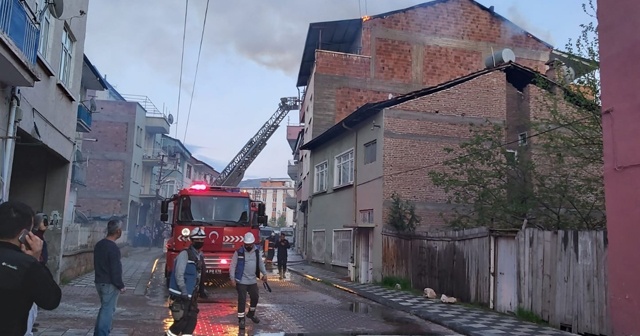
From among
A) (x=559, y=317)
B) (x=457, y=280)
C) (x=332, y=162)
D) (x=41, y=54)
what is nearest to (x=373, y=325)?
(x=559, y=317)

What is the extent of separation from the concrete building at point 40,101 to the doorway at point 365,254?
35.3ft

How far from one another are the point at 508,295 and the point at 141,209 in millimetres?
42593

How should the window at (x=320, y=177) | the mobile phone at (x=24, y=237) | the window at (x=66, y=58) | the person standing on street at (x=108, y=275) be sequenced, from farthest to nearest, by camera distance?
the window at (x=320, y=177), the window at (x=66, y=58), the person standing on street at (x=108, y=275), the mobile phone at (x=24, y=237)

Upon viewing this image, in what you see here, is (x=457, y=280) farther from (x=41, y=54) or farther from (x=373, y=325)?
(x=41, y=54)

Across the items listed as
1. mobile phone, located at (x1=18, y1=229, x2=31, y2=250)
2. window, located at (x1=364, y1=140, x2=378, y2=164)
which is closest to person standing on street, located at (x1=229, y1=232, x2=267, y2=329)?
mobile phone, located at (x1=18, y1=229, x2=31, y2=250)

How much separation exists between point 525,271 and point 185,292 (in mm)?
7665

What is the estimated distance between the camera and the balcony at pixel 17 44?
25.5 feet

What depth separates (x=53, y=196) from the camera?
14.7 m

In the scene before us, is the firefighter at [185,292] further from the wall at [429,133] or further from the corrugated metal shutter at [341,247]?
the corrugated metal shutter at [341,247]

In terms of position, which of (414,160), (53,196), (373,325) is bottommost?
(373,325)

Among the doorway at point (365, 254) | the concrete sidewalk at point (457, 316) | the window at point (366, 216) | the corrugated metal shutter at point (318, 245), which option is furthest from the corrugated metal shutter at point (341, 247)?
the concrete sidewalk at point (457, 316)

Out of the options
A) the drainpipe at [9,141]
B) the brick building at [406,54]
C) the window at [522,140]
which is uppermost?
the brick building at [406,54]

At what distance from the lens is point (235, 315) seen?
11398 millimetres

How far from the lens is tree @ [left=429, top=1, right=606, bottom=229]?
13.6 meters
